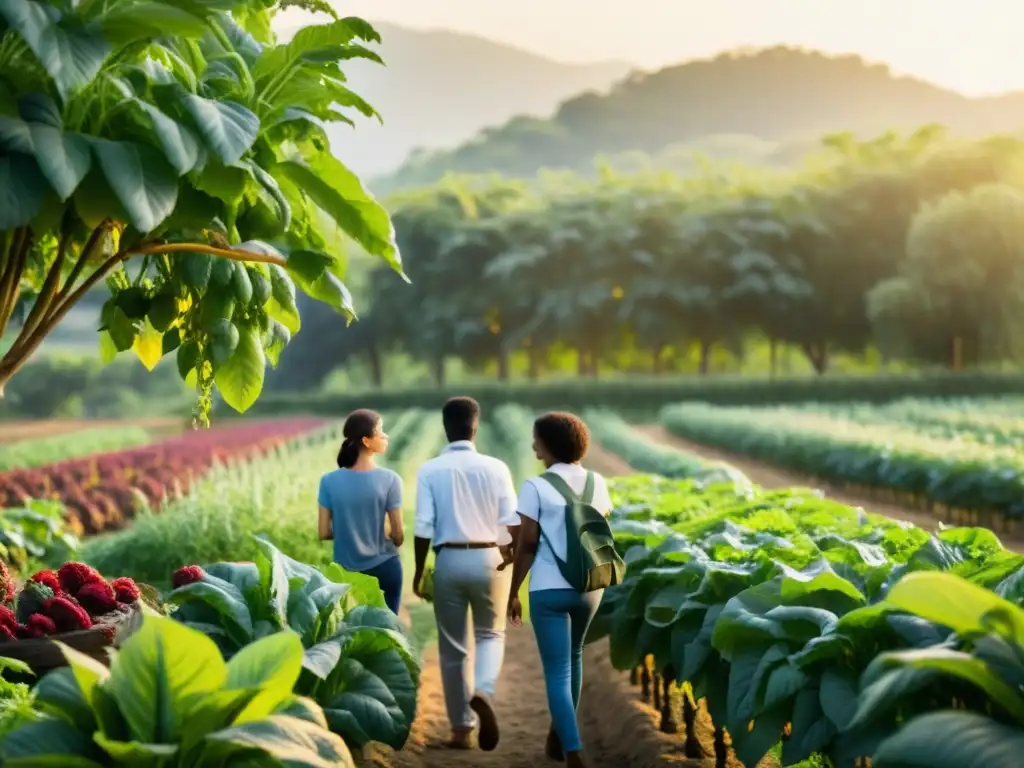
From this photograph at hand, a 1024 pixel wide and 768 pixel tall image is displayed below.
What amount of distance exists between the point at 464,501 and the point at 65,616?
2.01m

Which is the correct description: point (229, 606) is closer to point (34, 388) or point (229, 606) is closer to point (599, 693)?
point (599, 693)

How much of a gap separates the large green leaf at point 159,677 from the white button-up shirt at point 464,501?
→ 281cm

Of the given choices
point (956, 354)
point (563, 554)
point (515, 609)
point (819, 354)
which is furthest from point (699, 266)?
point (563, 554)

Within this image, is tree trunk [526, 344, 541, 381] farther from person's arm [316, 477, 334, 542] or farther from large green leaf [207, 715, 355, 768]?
large green leaf [207, 715, 355, 768]

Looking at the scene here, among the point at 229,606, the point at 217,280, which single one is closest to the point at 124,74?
the point at 217,280

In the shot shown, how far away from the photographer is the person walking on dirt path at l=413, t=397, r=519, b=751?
6.09 meters

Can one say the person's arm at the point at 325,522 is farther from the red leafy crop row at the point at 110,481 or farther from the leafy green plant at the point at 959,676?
the red leafy crop row at the point at 110,481

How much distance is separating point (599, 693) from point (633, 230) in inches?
2170

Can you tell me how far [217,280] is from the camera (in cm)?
435

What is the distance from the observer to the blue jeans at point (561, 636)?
17.7 feet

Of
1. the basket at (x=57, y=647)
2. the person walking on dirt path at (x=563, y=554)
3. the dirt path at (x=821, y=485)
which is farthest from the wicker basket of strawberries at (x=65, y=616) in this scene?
the dirt path at (x=821, y=485)

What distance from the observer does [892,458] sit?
19.2 metres

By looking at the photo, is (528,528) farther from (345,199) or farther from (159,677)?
(159,677)

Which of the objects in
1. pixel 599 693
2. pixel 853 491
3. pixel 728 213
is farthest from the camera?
pixel 728 213
